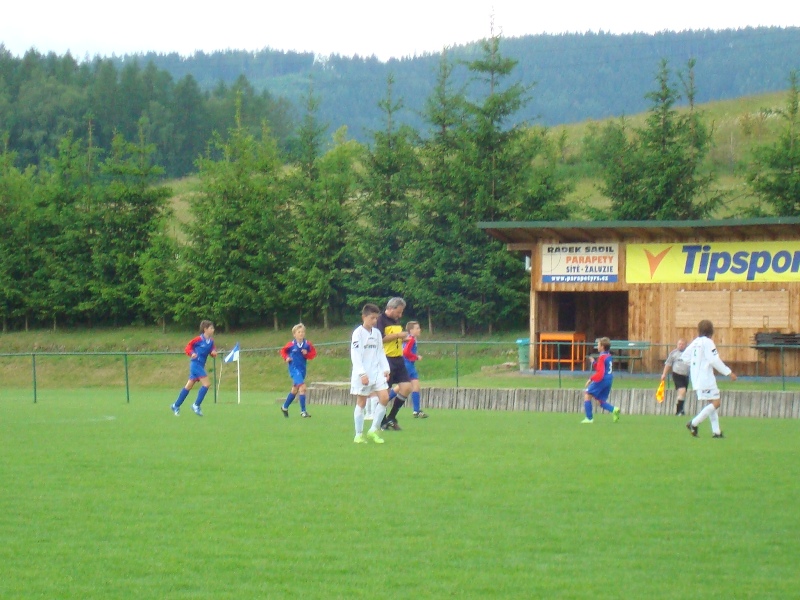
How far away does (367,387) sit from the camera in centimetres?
1428

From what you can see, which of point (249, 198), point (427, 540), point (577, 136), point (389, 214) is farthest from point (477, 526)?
point (577, 136)

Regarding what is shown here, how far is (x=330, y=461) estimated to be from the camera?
40.0ft

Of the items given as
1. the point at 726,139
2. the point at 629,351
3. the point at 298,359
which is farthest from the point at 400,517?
the point at 726,139

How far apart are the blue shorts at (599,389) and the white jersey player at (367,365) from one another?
5.59 meters

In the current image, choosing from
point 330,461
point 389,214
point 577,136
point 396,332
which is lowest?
point 330,461

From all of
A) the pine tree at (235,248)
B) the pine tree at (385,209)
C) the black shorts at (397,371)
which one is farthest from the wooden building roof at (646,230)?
the pine tree at (235,248)

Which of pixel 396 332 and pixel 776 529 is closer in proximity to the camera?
pixel 776 529

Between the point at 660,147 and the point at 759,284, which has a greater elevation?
the point at 660,147

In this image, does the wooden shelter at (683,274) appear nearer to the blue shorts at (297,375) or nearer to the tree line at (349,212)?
the tree line at (349,212)

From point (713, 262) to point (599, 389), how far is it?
13.5m

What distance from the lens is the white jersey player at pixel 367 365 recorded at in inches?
552

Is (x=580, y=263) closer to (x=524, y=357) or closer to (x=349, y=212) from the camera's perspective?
(x=524, y=357)

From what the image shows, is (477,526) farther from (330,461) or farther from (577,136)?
(577,136)

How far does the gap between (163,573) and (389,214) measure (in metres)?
40.4
